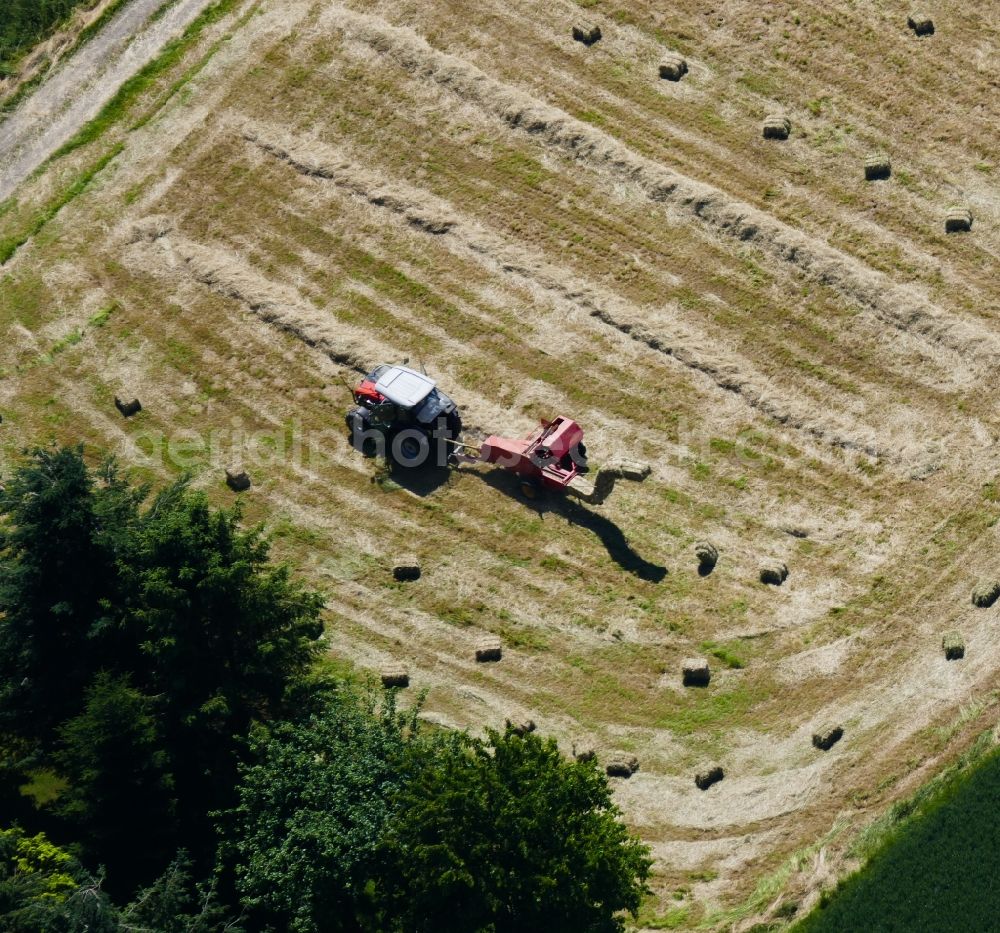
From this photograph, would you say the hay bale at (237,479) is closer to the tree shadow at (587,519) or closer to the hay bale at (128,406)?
the hay bale at (128,406)

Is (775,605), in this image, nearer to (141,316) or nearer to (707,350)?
(707,350)

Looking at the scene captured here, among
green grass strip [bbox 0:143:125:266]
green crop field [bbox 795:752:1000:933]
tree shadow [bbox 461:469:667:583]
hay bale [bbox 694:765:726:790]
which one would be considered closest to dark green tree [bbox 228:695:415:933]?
hay bale [bbox 694:765:726:790]

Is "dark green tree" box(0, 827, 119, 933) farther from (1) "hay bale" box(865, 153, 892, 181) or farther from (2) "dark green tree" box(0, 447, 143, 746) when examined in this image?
(1) "hay bale" box(865, 153, 892, 181)

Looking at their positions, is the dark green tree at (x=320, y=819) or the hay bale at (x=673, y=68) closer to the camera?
the dark green tree at (x=320, y=819)

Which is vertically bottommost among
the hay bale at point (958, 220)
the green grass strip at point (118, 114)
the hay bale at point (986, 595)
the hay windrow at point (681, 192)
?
the hay bale at point (986, 595)

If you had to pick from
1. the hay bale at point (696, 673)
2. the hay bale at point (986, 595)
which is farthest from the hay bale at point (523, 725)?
the hay bale at point (986, 595)

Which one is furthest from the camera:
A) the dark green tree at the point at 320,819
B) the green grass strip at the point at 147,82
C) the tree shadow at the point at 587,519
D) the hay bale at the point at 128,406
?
the green grass strip at the point at 147,82

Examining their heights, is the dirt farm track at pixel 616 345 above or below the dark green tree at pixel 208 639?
above
